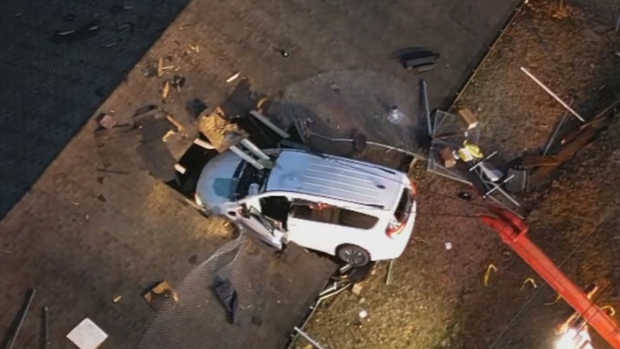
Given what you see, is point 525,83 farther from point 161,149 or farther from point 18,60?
point 18,60

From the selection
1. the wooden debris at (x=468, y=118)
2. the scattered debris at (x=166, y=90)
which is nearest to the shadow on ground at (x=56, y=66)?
the scattered debris at (x=166, y=90)

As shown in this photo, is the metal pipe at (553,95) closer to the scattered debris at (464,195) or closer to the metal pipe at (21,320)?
the scattered debris at (464,195)

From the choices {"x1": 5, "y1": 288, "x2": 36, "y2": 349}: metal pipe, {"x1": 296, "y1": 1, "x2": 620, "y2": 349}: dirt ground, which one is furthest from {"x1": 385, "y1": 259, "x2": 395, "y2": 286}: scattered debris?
{"x1": 5, "y1": 288, "x2": 36, "y2": 349}: metal pipe

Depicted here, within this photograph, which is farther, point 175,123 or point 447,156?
point 447,156

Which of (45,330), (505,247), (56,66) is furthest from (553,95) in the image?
(45,330)

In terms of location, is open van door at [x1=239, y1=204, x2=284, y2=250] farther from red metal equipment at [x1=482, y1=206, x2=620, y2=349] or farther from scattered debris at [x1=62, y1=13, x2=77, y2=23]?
scattered debris at [x1=62, y1=13, x2=77, y2=23]

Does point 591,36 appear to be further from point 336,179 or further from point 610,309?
point 336,179
